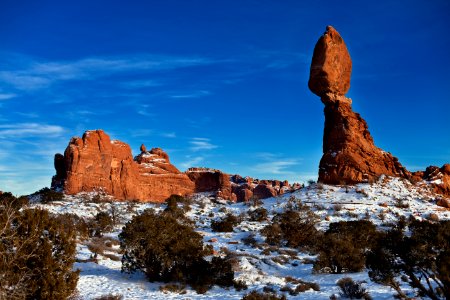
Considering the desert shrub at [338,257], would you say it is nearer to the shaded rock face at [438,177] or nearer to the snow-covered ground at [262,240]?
the snow-covered ground at [262,240]

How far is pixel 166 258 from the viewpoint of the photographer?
59.0 ft

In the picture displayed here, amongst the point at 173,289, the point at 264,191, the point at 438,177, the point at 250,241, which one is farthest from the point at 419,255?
the point at 264,191

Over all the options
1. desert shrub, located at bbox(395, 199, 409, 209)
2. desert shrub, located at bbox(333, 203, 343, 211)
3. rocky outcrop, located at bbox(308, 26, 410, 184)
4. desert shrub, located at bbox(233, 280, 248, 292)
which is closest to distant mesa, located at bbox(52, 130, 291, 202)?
rocky outcrop, located at bbox(308, 26, 410, 184)

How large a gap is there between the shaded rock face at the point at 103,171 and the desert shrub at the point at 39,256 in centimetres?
5660

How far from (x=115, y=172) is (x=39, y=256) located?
64860 mm

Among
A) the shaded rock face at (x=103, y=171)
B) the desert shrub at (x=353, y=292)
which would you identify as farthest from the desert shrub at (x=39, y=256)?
the shaded rock face at (x=103, y=171)

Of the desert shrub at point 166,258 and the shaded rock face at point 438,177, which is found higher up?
the shaded rock face at point 438,177

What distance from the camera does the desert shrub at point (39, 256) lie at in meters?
10.8

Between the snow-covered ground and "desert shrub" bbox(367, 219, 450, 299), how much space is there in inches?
128

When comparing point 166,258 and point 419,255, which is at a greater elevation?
point 419,255

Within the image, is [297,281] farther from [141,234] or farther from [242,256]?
[141,234]

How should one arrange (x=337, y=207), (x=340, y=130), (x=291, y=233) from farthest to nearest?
(x=340, y=130) < (x=337, y=207) < (x=291, y=233)

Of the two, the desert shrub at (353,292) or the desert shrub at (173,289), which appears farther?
the desert shrub at (173,289)

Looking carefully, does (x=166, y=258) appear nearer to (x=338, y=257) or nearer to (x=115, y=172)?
(x=338, y=257)
